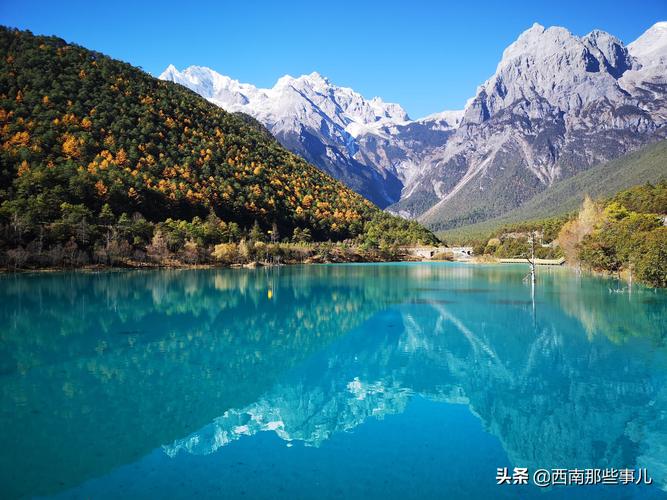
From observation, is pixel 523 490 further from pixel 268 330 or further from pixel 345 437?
pixel 268 330

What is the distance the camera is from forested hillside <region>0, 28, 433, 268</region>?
6031 centimetres

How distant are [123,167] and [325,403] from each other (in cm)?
7496

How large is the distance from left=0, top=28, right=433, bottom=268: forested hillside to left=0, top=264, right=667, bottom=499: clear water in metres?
40.8

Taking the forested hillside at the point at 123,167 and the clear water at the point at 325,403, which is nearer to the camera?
the clear water at the point at 325,403

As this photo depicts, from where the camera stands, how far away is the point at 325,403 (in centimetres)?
1233

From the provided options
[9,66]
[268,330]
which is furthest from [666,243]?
[9,66]

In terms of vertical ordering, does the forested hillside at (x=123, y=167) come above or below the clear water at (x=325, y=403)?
above

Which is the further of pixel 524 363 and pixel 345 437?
pixel 524 363

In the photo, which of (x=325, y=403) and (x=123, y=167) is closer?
(x=325, y=403)

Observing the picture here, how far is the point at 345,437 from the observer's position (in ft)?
33.4

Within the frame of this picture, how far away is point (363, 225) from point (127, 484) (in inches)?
4187

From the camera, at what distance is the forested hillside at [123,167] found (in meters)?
60.3

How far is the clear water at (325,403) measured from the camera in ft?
27.0

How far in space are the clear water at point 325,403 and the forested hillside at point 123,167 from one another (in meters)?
40.8
